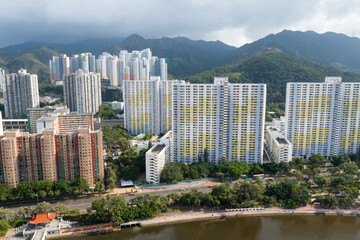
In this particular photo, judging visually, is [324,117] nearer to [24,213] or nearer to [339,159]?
[339,159]

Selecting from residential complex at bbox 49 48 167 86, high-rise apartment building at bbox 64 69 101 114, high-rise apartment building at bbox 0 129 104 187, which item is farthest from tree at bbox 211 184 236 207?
residential complex at bbox 49 48 167 86

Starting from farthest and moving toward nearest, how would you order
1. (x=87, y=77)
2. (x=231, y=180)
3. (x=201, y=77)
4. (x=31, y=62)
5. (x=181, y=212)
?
1. (x=31, y=62)
2. (x=201, y=77)
3. (x=87, y=77)
4. (x=231, y=180)
5. (x=181, y=212)

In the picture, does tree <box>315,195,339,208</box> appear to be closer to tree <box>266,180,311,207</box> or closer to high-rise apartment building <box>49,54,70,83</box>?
tree <box>266,180,311,207</box>

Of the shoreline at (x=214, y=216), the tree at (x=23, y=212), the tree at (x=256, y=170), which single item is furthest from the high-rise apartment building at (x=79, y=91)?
the shoreline at (x=214, y=216)

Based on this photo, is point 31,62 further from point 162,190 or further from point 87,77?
point 162,190

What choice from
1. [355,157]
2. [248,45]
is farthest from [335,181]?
[248,45]
